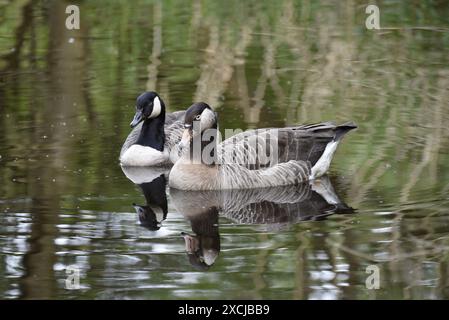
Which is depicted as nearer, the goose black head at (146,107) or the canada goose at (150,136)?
the canada goose at (150,136)

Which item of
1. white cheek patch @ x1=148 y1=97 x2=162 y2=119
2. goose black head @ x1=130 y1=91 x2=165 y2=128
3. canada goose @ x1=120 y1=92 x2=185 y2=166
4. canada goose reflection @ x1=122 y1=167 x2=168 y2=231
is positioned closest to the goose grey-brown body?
canada goose reflection @ x1=122 y1=167 x2=168 y2=231

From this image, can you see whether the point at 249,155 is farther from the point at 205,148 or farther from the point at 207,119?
the point at 207,119

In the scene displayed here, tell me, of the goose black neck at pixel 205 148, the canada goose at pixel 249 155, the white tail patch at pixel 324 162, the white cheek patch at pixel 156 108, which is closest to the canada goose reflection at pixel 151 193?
the canada goose at pixel 249 155

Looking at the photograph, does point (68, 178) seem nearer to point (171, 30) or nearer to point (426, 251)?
point (426, 251)

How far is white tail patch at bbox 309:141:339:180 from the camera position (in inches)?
446

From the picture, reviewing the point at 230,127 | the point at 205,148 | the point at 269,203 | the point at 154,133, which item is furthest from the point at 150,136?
the point at 269,203

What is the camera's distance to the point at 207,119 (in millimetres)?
11188

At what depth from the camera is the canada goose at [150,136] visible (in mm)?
12008

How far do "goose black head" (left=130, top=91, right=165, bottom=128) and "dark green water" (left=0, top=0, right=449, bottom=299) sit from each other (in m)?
0.54

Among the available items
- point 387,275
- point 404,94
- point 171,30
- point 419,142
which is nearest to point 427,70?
point 404,94

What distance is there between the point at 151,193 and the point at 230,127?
2.06 meters

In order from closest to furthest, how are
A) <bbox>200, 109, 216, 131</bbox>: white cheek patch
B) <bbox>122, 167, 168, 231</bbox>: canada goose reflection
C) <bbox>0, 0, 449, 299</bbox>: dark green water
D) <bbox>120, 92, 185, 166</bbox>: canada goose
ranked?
<bbox>0, 0, 449, 299</bbox>: dark green water
<bbox>122, 167, 168, 231</bbox>: canada goose reflection
<bbox>200, 109, 216, 131</bbox>: white cheek patch
<bbox>120, 92, 185, 166</bbox>: canada goose

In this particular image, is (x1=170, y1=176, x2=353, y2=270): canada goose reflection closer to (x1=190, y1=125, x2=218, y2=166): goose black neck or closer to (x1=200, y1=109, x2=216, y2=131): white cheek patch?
(x1=190, y1=125, x2=218, y2=166): goose black neck

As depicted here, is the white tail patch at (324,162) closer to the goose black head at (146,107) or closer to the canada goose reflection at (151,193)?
the canada goose reflection at (151,193)
